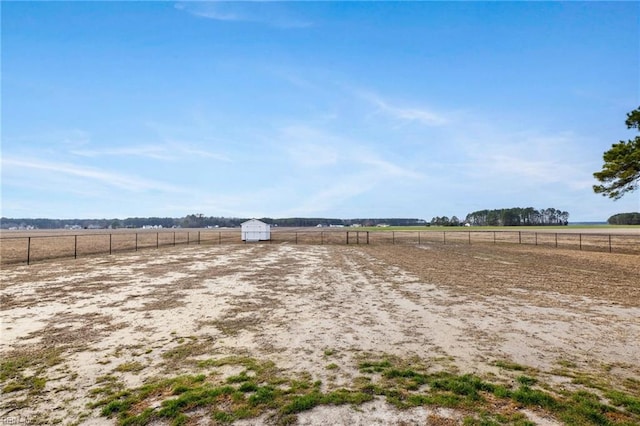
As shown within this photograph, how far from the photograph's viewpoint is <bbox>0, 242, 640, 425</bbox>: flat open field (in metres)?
4.04

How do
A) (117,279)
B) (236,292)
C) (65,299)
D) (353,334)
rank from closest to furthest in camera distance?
(353,334) < (65,299) < (236,292) < (117,279)

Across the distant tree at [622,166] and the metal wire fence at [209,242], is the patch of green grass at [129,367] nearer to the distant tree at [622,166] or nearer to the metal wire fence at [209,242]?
the metal wire fence at [209,242]

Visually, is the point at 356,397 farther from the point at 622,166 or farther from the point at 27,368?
the point at 622,166

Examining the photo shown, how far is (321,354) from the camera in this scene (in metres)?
5.89

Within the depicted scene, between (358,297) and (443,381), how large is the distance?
5892 millimetres

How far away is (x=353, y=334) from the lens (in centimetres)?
699

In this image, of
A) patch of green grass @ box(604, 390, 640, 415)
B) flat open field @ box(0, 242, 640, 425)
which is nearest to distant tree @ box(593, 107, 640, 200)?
flat open field @ box(0, 242, 640, 425)

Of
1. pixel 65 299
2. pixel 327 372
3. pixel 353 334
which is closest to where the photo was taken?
pixel 327 372

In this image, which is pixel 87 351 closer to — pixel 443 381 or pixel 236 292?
pixel 236 292

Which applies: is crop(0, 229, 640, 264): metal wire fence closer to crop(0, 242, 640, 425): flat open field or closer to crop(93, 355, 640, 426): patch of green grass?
crop(0, 242, 640, 425): flat open field

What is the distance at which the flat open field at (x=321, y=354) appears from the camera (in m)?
4.04

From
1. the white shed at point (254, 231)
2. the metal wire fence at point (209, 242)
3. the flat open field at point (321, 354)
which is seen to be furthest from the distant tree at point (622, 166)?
the white shed at point (254, 231)

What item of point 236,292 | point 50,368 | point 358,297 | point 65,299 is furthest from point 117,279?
point 358,297

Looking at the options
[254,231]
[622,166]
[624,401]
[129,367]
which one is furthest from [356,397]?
[254,231]
